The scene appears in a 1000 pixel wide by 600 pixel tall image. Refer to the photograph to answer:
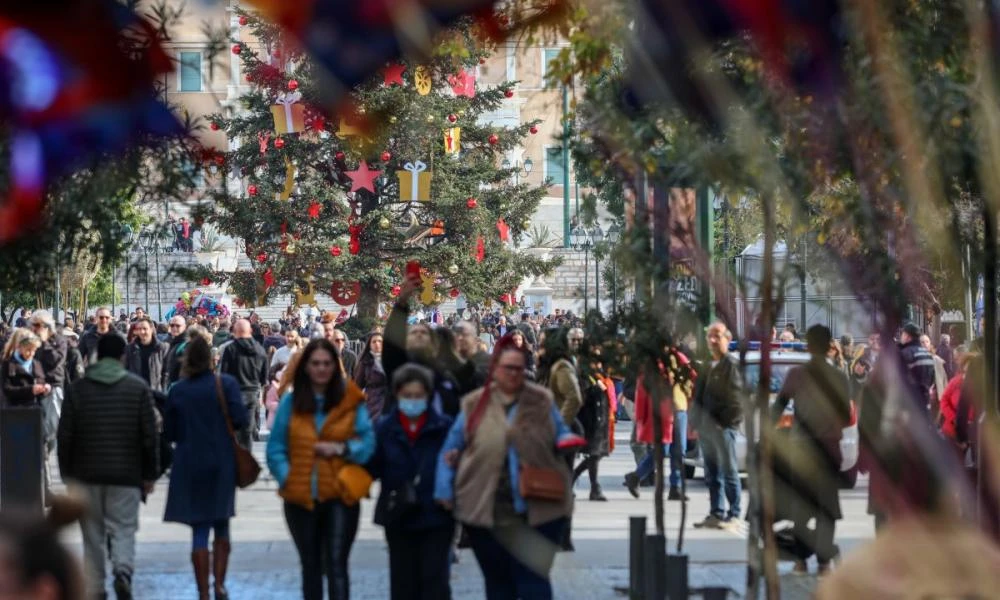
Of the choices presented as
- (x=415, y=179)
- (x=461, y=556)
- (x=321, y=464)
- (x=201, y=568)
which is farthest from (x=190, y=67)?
(x=415, y=179)

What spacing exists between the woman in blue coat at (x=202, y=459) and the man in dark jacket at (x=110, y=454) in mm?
164

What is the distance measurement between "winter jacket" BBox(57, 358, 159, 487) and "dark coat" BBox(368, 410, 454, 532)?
1605mm

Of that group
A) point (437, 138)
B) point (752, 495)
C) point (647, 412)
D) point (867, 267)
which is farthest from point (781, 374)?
point (437, 138)

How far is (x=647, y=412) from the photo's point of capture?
605 inches

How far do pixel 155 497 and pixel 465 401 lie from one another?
9.26 m

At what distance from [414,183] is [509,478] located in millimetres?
27967

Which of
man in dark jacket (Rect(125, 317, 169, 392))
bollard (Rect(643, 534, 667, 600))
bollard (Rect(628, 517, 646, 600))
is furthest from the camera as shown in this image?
man in dark jacket (Rect(125, 317, 169, 392))

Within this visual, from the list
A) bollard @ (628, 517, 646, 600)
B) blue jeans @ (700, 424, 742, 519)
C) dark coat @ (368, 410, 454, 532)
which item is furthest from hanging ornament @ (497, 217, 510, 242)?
dark coat @ (368, 410, 454, 532)

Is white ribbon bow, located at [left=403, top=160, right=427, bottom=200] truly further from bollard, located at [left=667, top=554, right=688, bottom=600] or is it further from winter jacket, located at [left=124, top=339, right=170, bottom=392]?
bollard, located at [left=667, top=554, right=688, bottom=600]

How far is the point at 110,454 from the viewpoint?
959 cm

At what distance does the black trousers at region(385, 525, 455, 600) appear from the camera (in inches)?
331

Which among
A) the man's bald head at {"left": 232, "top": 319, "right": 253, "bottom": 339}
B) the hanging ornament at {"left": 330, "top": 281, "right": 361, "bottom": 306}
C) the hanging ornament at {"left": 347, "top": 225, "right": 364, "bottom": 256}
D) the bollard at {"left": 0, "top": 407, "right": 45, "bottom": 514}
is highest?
the hanging ornament at {"left": 347, "top": 225, "right": 364, "bottom": 256}

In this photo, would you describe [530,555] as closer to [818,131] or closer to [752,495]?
[752,495]

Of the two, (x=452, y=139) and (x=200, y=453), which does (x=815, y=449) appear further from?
(x=452, y=139)
